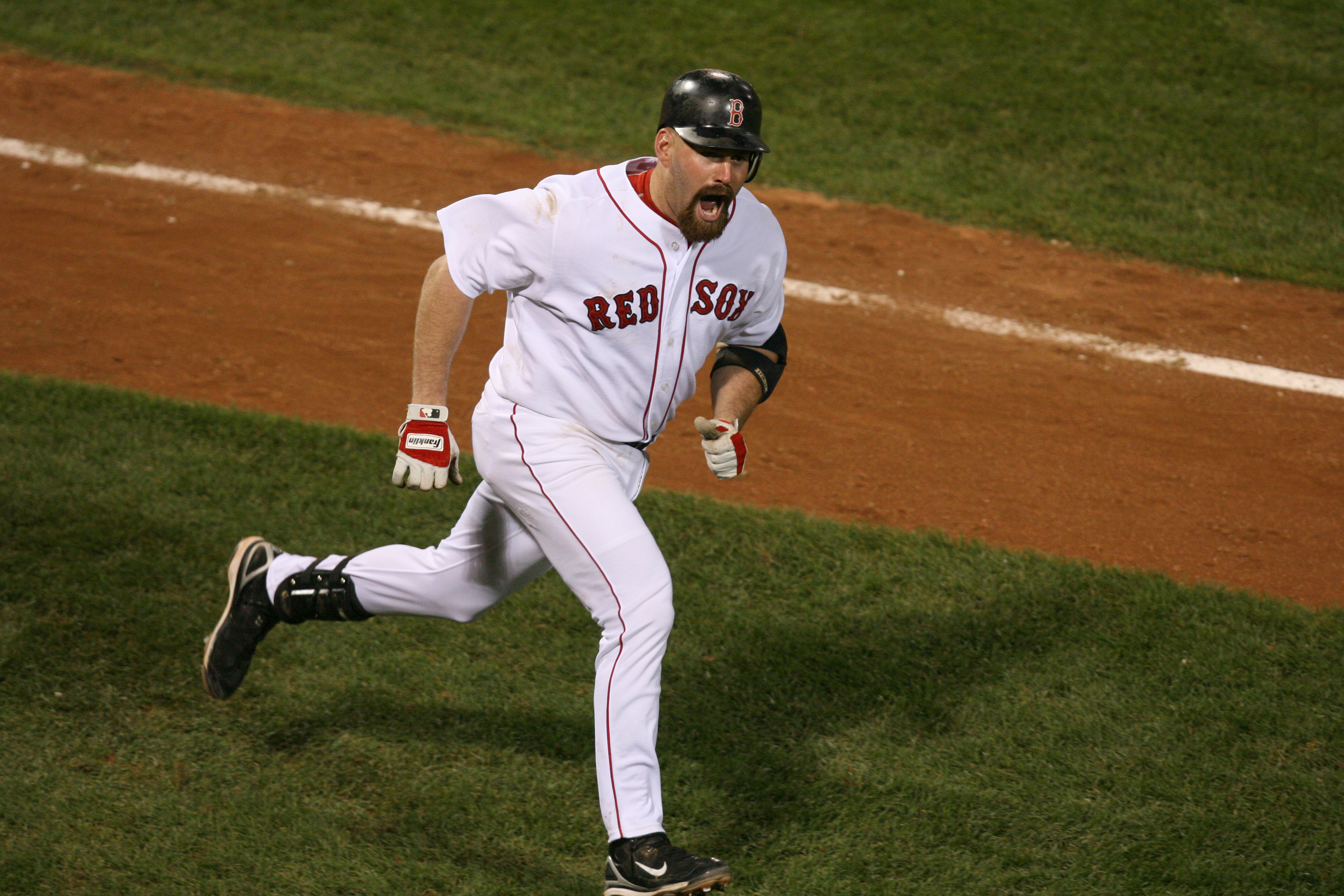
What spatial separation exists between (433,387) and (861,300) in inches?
153

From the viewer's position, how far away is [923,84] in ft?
29.8

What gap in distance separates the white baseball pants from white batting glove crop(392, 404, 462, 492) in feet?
0.65

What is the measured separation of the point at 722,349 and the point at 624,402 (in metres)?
0.45

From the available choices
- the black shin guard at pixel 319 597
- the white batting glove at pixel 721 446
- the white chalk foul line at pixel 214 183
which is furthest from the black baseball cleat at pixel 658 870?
the white chalk foul line at pixel 214 183

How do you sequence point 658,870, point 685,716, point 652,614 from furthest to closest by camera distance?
point 685,716 → point 652,614 → point 658,870

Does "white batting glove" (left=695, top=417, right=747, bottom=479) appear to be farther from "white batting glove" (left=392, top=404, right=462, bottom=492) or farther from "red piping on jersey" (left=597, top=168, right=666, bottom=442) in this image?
"white batting glove" (left=392, top=404, right=462, bottom=492)

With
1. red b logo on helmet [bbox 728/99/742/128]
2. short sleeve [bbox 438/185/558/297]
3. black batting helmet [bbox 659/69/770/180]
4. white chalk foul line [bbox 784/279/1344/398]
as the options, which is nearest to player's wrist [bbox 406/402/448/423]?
short sleeve [bbox 438/185/558/297]

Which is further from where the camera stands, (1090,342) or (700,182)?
(1090,342)

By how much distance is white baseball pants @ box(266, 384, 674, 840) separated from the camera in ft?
11.0

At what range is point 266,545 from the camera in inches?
172

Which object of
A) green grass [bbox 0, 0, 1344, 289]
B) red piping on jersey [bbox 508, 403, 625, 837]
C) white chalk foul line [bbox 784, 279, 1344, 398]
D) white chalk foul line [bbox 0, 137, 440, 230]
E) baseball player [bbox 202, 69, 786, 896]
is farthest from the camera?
green grass [bbox 0, 0, 1344, 289]

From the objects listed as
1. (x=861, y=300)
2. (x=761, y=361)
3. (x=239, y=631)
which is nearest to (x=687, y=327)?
(x=761, y=361)

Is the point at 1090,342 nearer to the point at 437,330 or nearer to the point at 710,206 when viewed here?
the point at 710,206

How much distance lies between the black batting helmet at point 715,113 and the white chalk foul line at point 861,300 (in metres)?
3.28
